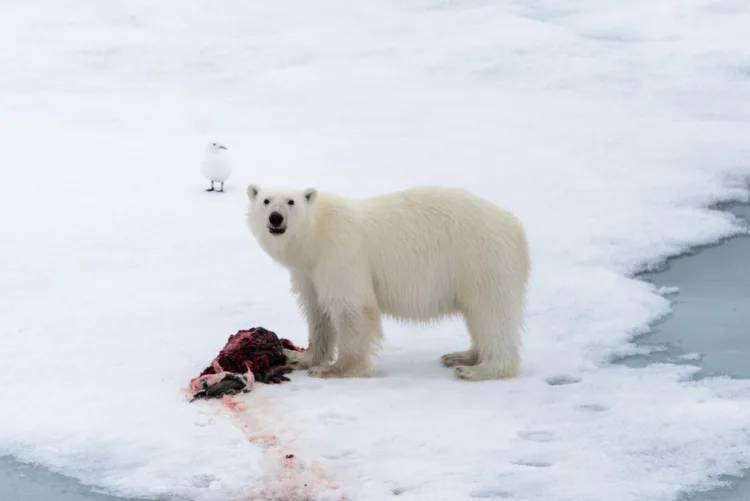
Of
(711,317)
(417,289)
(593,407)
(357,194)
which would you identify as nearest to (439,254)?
(417,289)

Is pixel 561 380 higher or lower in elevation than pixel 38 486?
higher

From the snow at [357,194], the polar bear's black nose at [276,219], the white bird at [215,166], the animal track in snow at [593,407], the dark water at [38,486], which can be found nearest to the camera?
the dark water at [38,486]

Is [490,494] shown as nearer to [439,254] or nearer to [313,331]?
[439,254]

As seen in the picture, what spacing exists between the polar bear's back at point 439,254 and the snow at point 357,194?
44cm

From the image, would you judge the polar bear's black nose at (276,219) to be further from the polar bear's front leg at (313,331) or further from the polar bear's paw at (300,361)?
the polar bear's paw at (300,361)

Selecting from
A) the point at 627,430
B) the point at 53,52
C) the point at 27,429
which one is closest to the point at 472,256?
the point at 627,430

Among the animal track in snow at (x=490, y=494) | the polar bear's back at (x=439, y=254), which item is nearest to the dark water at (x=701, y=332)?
the animal track in snow at (x=490, y=494)

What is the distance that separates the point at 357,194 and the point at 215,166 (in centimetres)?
135

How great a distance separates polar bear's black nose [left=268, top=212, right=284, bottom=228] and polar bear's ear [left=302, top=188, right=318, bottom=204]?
21 cm

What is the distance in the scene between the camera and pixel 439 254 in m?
5.74

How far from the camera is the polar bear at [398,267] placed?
219 inches

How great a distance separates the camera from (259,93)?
13.5m

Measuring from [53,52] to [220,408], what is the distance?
11277 millimetres

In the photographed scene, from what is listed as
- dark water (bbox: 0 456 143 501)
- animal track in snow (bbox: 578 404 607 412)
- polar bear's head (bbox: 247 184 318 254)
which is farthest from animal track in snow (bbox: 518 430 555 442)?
dark water (bbox: 0 456 143 501)
